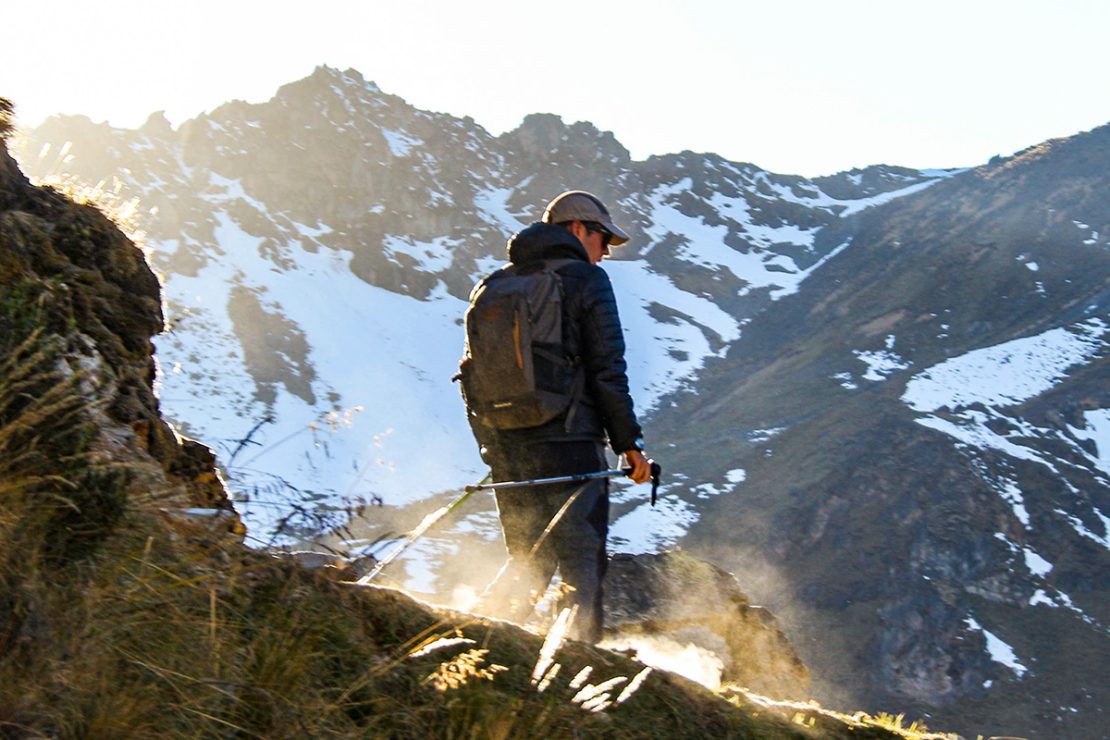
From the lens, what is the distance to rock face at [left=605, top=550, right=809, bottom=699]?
305 inches

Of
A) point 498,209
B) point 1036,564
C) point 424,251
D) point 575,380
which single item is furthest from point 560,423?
point 498,209

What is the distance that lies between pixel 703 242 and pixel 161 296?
15131cm

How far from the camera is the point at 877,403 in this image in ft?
291

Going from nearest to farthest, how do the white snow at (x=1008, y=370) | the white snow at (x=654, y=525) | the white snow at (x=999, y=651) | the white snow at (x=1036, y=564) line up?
the white snow at (x=999, y=651) → the white snow at (x=654, y=525) → the white snow at (x=1036, y=564) → the white snow at (x=1008, y=370)

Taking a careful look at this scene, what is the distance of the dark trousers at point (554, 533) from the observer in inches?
174

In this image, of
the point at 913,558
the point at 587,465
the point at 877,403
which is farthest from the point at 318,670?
the point at 877,403

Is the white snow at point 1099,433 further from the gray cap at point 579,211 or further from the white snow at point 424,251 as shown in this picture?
the gray cap at point 579,211

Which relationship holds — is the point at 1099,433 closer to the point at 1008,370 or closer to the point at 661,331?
the point at 1008,370

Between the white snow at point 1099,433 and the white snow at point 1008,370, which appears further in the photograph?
the white snow at point 1008,370

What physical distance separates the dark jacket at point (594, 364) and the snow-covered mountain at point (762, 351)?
2503 cm

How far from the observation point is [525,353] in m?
4.48

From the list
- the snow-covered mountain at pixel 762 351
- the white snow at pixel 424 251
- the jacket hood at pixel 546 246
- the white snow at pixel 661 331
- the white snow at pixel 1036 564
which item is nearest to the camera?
the jacket hood at pixel 546 246

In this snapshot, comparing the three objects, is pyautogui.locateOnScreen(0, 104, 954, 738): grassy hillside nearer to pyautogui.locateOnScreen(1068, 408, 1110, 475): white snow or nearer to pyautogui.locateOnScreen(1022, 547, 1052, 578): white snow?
pyautogui.locateOnScreen(1022, 547, 1052, 578): white snow

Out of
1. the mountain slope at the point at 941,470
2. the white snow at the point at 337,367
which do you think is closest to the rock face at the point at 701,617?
the mountain slope at the point at 941,470
